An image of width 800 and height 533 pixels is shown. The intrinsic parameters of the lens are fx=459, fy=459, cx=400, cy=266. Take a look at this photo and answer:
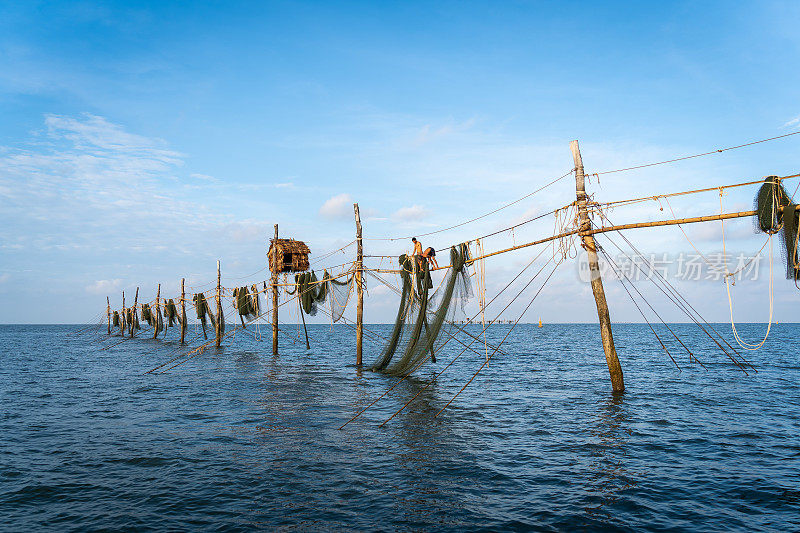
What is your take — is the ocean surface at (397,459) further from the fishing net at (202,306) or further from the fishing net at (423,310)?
the fishing net at (202,306)

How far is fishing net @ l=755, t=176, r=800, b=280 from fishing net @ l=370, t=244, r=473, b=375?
7.90m

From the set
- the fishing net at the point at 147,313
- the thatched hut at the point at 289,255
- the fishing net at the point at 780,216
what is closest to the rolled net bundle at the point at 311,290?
the thatched hut at the point at 289,255

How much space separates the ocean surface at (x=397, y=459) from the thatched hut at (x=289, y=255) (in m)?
12.3

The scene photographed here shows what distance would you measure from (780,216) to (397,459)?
30.9ft

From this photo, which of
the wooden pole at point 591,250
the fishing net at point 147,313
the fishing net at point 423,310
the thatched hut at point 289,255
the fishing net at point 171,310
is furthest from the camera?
the fishing net at point 147,313

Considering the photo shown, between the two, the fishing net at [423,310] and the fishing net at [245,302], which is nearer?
the fishing net at [423,310]

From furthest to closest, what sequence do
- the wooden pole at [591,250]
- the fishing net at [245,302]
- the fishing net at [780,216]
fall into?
the fishing net at [245,302], the wooden pole at [591,250], the fishing net at [780,216]

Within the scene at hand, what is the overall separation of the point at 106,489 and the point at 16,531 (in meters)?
1.54

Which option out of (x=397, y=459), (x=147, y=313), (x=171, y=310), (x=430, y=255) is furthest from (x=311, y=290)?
(x=147, y=313)

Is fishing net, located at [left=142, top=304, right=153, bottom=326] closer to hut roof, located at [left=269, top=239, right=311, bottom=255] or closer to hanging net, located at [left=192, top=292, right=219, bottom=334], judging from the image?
hanging net, located at [left=192, top=292, right=219, bottom=334]

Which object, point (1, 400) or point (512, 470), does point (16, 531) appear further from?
point (1, 400)

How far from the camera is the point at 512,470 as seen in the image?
8875 mm

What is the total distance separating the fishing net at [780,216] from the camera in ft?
30.8

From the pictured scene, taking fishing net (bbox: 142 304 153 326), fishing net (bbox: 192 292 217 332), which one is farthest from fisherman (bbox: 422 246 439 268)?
fishing net (bbox: 142 304 153 326)
